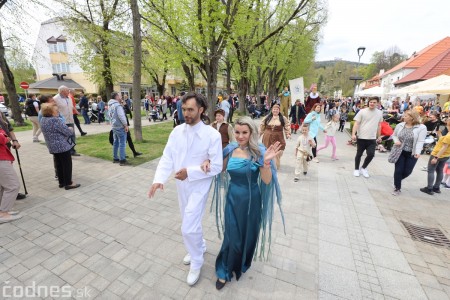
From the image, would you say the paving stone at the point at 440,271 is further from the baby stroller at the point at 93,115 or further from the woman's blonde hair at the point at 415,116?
the baby stroller at the point at 93,115

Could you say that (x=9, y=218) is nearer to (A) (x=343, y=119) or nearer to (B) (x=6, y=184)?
Answer: (B) (x=6, y=184)

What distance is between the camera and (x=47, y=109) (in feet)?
14.7

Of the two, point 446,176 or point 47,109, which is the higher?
point 47,109

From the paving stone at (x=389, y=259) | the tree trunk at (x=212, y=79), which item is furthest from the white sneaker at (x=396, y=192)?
the tree trunk at (x=212, y=79)

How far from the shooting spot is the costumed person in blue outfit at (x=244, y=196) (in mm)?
2312

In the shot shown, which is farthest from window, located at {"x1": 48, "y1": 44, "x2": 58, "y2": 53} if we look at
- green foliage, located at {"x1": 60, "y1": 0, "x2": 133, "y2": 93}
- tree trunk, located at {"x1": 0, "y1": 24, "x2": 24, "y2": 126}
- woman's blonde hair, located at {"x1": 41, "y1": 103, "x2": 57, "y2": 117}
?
woman's blonde hair, located at {"x1": 41, "y1": 103, "x2": 57, "y2": 117}

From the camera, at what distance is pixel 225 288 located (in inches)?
99.1

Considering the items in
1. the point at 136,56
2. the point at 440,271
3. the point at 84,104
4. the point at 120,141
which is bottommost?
the point at 440,271

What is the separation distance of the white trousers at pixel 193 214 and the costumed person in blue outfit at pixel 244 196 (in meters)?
0.25

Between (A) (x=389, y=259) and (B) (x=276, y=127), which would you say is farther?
(B) (x=276, y=127)

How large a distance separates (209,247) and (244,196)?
1.32m

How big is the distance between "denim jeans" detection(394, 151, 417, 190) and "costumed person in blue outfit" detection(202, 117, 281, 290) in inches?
165

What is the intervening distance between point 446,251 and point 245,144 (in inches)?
138

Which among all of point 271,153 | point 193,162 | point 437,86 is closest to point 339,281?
point 271,153
